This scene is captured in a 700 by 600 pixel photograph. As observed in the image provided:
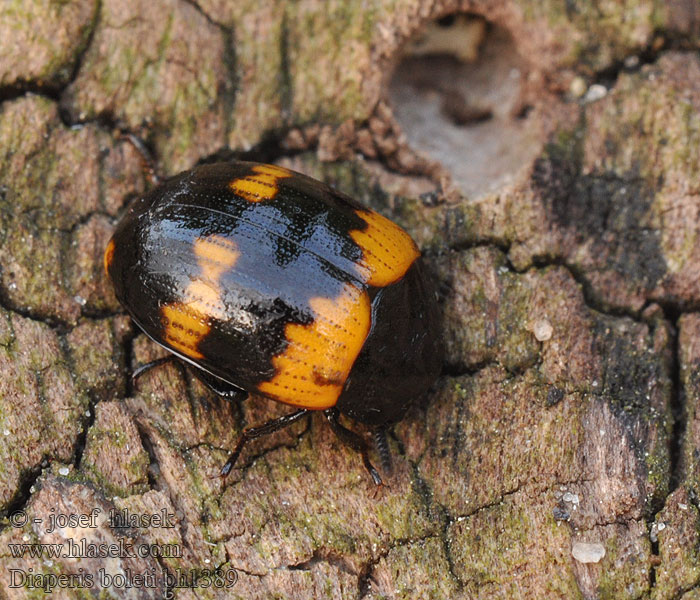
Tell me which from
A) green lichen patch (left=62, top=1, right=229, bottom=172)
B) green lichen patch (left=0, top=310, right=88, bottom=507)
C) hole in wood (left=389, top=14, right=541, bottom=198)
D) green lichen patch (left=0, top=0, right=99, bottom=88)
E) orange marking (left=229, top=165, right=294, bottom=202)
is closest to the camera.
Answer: green lichen patch (left=0, top=310, right=88, bottom=507)

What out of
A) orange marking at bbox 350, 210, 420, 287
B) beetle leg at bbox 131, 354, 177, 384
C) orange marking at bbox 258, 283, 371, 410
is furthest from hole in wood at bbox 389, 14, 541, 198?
beetle leg at bbox 131, 354, 177, 384

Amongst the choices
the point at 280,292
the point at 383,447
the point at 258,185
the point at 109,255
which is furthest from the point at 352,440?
the point at 109,255

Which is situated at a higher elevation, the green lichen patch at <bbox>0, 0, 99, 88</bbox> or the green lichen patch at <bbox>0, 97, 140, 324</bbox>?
the green lichen patch at <bbox>0, 0, 99, 88</bbox>

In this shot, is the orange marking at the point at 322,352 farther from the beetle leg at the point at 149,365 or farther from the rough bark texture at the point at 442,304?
the beetle leg at the point at 149,365

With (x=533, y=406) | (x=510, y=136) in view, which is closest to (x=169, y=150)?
(x=510, y=136)

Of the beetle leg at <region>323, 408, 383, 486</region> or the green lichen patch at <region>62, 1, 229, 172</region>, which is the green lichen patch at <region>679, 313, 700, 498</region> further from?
the green lichen patch at <region>62, 1, 229, 172</region>

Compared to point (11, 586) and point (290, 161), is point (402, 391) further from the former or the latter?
point (11, 586)

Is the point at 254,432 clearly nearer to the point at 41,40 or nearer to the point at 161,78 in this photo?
the point at 161,78
